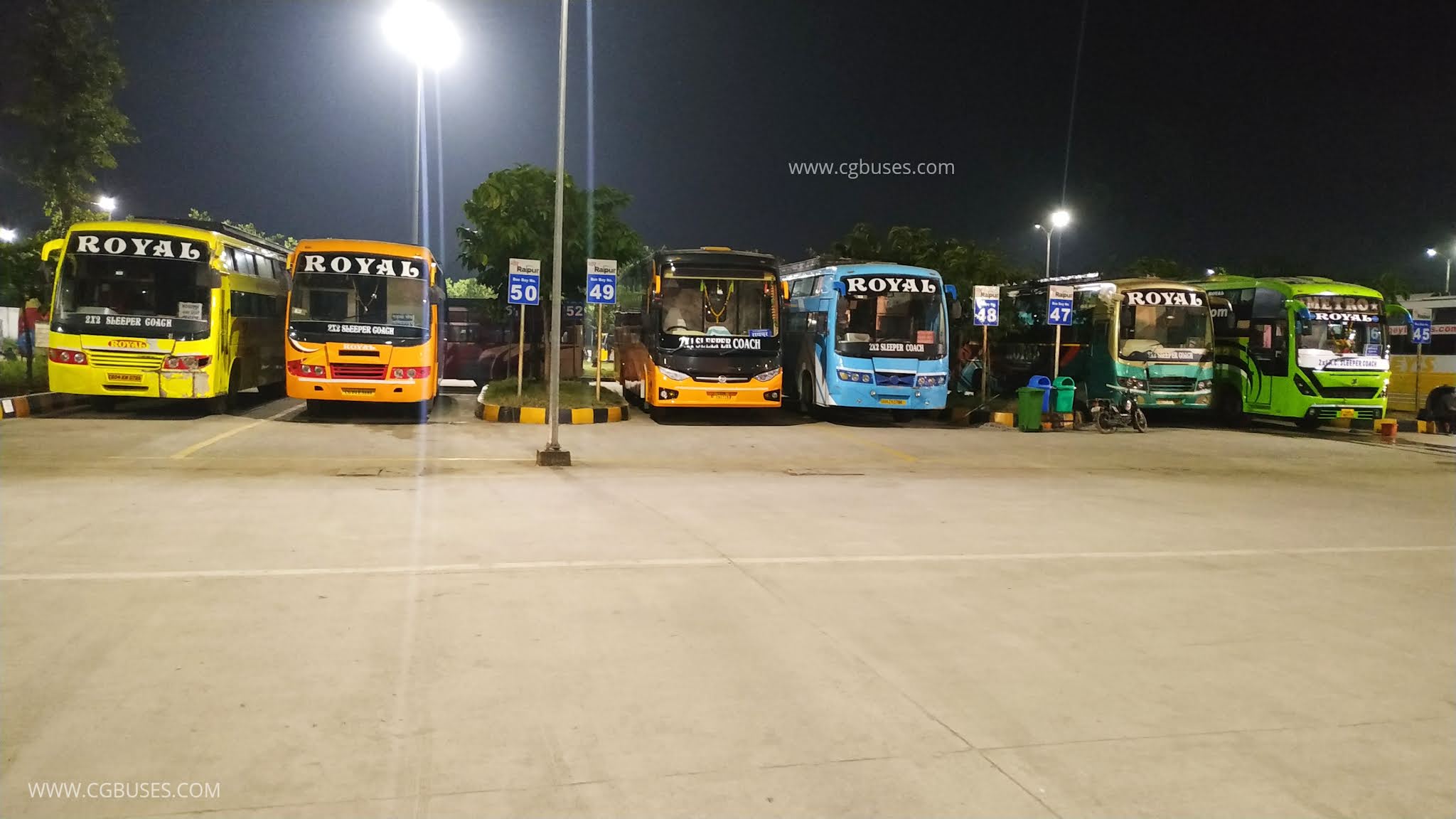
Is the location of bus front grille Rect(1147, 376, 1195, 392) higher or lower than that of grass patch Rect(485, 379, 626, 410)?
higher

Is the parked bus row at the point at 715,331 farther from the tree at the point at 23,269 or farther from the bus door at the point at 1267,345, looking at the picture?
the tree at the point at 23,269

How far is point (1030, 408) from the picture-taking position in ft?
64.0

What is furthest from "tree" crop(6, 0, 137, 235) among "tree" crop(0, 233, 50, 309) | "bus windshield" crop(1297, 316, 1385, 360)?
"bus windshield" crop(1297, 316, 1385, 360)

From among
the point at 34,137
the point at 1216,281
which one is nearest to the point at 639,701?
the point at 1216,281

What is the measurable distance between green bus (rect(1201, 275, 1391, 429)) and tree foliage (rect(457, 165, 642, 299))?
49.1ft

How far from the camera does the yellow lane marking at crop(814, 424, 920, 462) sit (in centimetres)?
1495

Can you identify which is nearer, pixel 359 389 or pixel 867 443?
pixel 867 443

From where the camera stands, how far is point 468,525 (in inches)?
335

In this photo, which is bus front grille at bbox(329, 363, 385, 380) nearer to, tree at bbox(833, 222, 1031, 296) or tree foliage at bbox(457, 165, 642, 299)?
tree foliage at bbox(457, 165, 642, 299)

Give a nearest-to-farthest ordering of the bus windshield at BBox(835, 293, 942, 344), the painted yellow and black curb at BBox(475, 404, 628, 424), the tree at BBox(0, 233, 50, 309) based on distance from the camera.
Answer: the painted yellow and black curb at BBox(475, 404, 628, 424), the bus windshield at BBox(835, 293, 942, 344), the tree at BBox(0, 233, 50, 309)

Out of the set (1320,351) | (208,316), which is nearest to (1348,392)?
(1320,351)

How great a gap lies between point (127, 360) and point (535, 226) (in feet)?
32.2

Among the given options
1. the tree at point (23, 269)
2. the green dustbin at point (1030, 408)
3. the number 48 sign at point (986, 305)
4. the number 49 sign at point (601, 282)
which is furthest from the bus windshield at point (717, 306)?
the tree at point (23, 269)

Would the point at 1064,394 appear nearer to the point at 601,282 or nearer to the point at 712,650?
the point at 601,282
